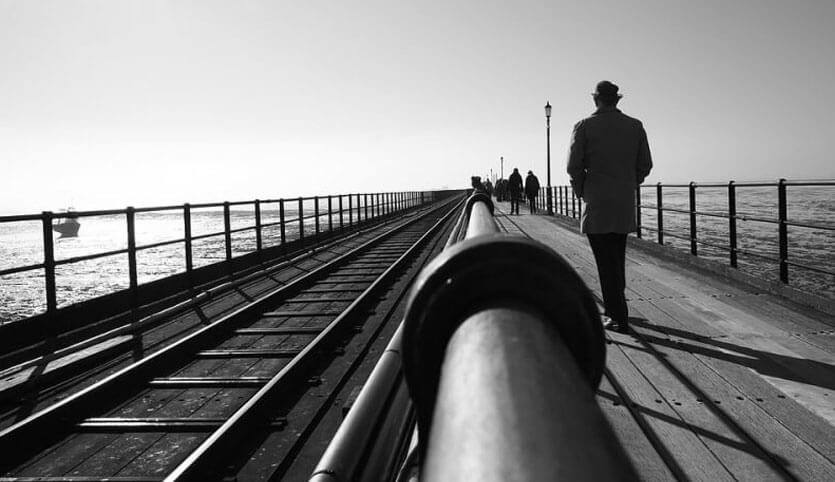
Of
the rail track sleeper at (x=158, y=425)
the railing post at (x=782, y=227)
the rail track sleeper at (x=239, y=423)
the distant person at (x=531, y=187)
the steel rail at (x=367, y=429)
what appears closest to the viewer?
the steel rail at (x=367, y=429)

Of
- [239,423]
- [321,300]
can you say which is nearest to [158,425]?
[239,423]

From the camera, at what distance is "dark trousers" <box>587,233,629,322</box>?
4.77 meters

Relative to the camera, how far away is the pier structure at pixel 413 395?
2.19ft

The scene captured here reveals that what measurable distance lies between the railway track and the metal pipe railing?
2.58 meters

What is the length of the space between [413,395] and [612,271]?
4.28 metres

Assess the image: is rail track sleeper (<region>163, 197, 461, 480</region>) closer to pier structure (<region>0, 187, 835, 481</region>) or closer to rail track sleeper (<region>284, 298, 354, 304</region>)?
pier structure (<region>0, 187, 835, 481</region>)

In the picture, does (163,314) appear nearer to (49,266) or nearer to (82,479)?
(49,266)

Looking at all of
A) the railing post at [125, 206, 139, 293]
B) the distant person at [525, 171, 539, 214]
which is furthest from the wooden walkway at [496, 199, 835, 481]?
the distant person at [525, 171, 539, 214]

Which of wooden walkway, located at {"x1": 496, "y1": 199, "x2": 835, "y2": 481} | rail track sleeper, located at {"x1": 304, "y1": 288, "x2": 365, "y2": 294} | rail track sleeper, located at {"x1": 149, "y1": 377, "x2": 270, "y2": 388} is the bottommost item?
rail track sleeper, located at {"x1": 149, "y1": 377, "x2": 270, "y2": 388}

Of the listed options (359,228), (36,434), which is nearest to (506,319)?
(36,434)

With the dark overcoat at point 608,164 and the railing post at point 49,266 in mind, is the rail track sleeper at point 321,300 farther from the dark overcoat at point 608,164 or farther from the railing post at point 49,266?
the dark overcoat at point 608,164

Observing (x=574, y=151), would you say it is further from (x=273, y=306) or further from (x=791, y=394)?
(x=273, y=306)

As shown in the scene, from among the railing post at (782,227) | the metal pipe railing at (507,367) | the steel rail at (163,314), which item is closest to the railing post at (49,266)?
the steel rail at (163,314)

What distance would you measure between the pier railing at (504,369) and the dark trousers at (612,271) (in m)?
4.05
